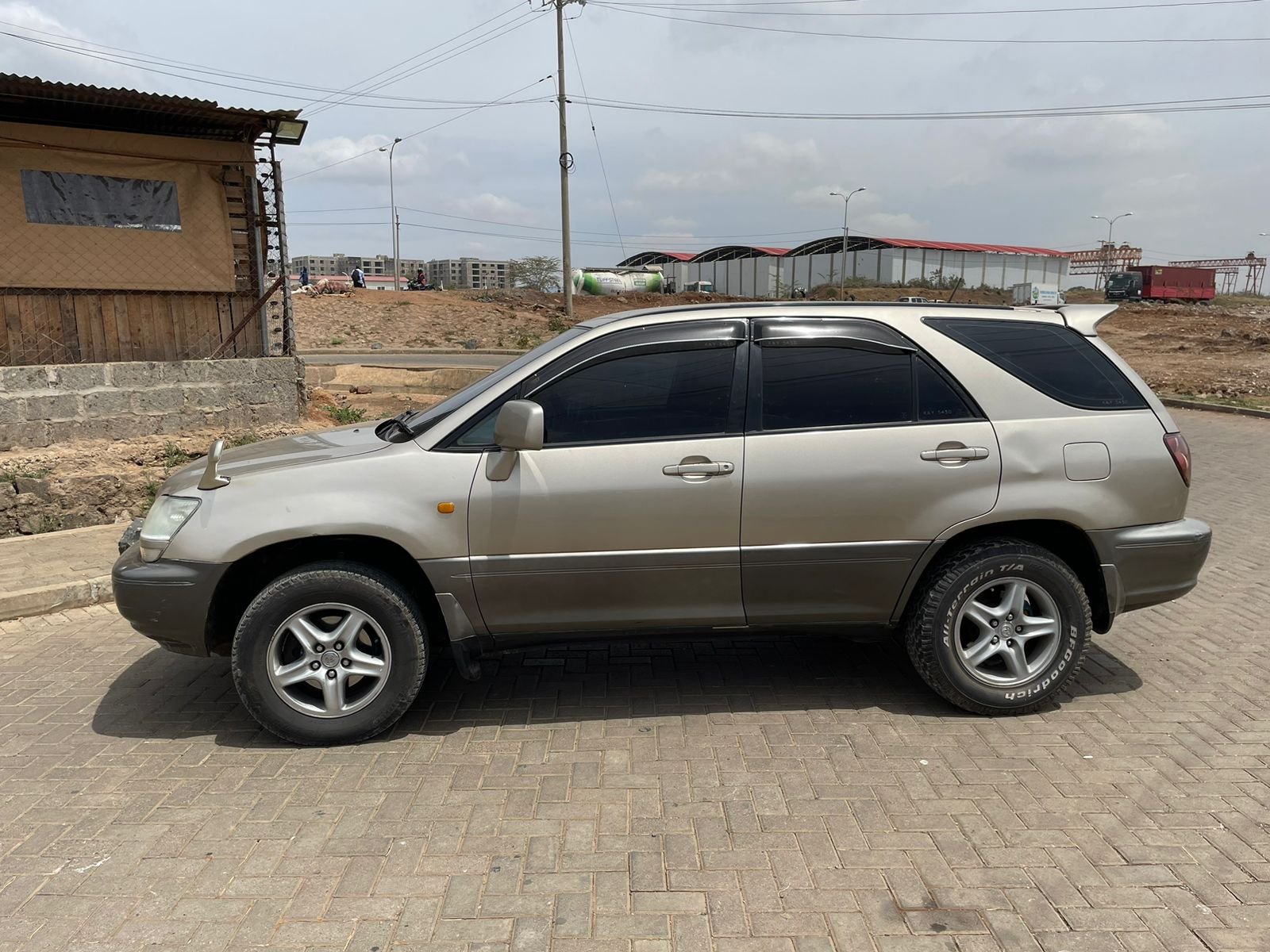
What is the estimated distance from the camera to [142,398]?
9.27 meters

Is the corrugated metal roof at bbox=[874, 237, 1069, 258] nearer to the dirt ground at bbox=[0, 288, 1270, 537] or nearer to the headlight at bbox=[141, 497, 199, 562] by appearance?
the dirt ground at bbox=[0, 288, 1270, 537]

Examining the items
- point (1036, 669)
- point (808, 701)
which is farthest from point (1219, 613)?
point (808, 701)

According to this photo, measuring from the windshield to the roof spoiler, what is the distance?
2402 mm

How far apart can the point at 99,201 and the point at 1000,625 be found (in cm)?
945

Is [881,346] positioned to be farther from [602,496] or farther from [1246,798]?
[1246,798]

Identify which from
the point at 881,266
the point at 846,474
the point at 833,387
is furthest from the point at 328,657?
the point at 881,266

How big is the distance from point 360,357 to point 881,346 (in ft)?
81.1

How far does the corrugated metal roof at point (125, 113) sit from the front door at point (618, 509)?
703cm

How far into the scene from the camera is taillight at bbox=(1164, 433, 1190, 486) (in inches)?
159

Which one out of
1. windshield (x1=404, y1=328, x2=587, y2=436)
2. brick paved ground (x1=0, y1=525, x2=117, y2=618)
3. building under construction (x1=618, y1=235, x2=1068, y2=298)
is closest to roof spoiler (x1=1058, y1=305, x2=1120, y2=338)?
windshield (x1=404, y1=328, x2=587, y2=436)

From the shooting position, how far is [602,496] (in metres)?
3.78

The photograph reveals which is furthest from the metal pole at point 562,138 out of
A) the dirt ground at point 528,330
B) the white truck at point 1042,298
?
the white truck at point 1042,298

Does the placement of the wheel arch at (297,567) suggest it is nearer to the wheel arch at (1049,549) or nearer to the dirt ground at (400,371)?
the wheel arch at (1049,549)

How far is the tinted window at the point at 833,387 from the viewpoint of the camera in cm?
395
